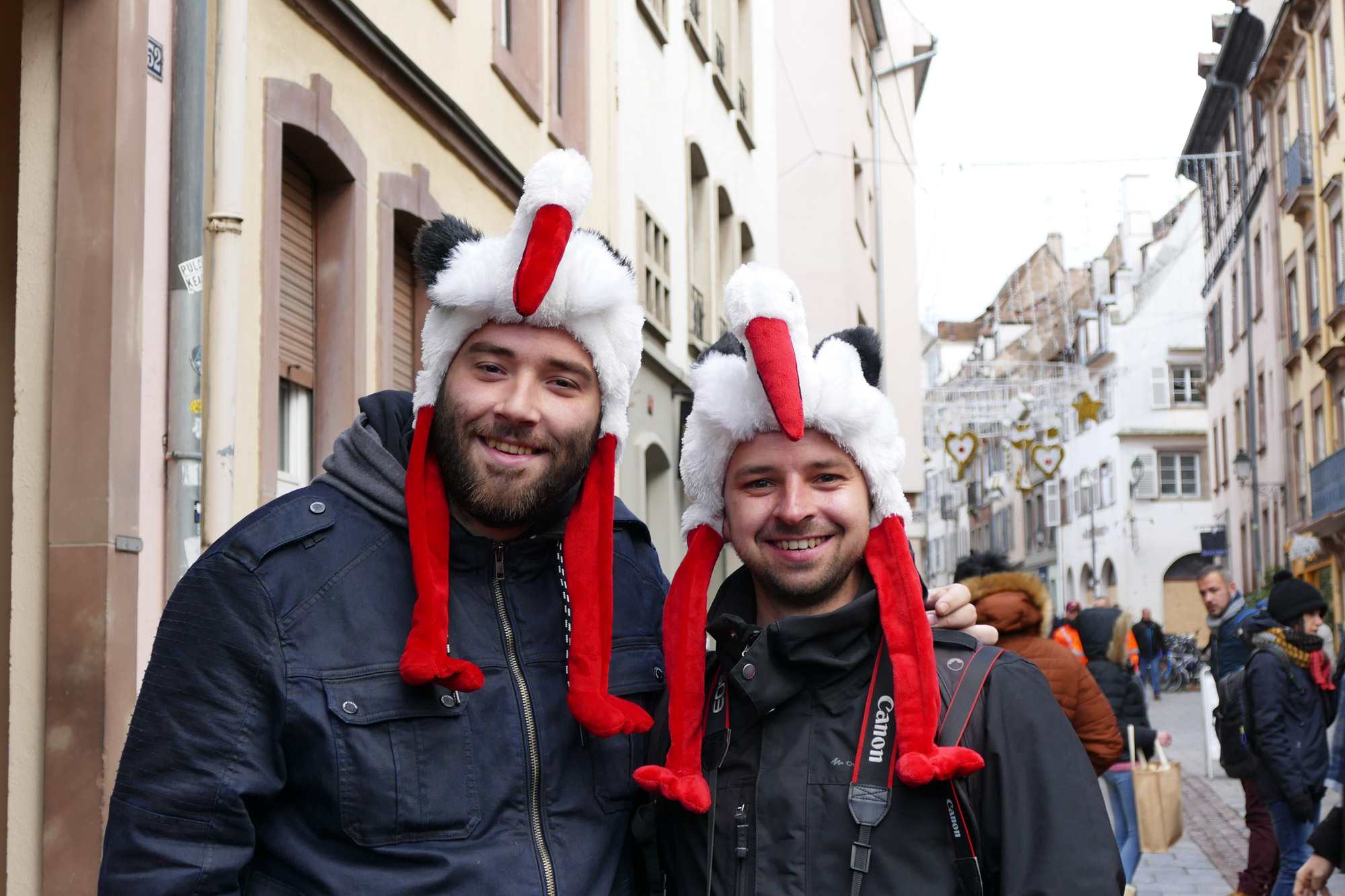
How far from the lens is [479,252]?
3.16 metres

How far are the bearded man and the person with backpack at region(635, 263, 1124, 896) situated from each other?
0.18 m

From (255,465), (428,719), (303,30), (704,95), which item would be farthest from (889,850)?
(704,95)

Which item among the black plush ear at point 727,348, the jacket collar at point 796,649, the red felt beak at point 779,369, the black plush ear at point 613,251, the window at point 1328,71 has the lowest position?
the jacket collar at point 796,649

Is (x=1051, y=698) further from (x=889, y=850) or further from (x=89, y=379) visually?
(x=89, y=379)

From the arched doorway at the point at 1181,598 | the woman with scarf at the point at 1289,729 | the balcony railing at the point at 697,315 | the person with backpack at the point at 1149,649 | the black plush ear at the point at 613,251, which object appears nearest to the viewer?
the black plush ear at the point at 613,251

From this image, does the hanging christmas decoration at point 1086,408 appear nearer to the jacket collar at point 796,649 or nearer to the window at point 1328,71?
the window at point 1328,71

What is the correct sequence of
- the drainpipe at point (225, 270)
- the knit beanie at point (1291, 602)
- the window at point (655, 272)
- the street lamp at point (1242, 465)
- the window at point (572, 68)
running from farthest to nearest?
1. the street lamp at point (1242, 465)
2. the window at point (655, 272)
3. the window at point (572, 68)
4. the knit beanie at point (1291, 602)
5. the drainpipe at point (225, 270)

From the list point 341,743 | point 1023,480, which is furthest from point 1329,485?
point 341,743

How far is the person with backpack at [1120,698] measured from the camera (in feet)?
27.0

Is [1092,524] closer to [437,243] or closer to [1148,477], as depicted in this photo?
[1148,477]

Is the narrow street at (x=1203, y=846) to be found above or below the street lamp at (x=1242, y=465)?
below

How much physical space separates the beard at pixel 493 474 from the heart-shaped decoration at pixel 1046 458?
58.4 feet

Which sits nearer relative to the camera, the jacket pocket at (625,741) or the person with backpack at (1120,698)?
the jacket pocket at (625,741)

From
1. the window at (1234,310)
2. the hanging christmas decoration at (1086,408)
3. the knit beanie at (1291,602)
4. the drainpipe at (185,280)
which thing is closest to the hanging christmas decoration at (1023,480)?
the hanging christmas decoration at (1086,408)
